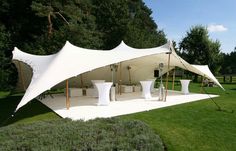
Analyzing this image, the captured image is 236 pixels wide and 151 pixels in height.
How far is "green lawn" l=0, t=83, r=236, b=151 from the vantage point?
4.01m

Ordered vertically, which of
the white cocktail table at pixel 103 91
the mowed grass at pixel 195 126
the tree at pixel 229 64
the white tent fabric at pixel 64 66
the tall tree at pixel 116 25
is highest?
the tall tree at pixel 116 25

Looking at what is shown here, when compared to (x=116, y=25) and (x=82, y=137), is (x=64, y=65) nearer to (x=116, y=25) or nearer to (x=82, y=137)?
(x=82, y=137)

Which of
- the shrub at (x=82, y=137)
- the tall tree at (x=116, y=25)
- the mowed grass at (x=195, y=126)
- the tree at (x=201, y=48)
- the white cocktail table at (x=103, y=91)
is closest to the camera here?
the shrub at (x=82, y=137)

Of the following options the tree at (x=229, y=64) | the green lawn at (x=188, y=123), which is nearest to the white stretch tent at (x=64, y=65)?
the green lawn at (x=188, y=123)

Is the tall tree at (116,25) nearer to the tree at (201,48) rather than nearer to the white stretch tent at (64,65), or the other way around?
the tree at (201,48)

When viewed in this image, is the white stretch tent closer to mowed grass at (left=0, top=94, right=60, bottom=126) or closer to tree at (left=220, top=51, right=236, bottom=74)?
mowed grass at (left=0, top=94, right=60, bottom=126)

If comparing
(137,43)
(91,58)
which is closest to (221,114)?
(91,58)

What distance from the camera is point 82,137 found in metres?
3.93

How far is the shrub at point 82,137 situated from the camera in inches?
140

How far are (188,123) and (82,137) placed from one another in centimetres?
256

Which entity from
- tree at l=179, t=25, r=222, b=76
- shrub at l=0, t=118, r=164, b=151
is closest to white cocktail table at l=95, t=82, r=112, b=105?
shrub at l=0, t=118, r=164, b=151

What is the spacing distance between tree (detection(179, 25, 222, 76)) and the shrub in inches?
773

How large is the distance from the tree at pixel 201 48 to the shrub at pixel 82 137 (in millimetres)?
19630

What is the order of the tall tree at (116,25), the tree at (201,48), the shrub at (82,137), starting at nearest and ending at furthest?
the shrub at (82,137)
the tall tree at (116,25)
the tree at (201,48)
